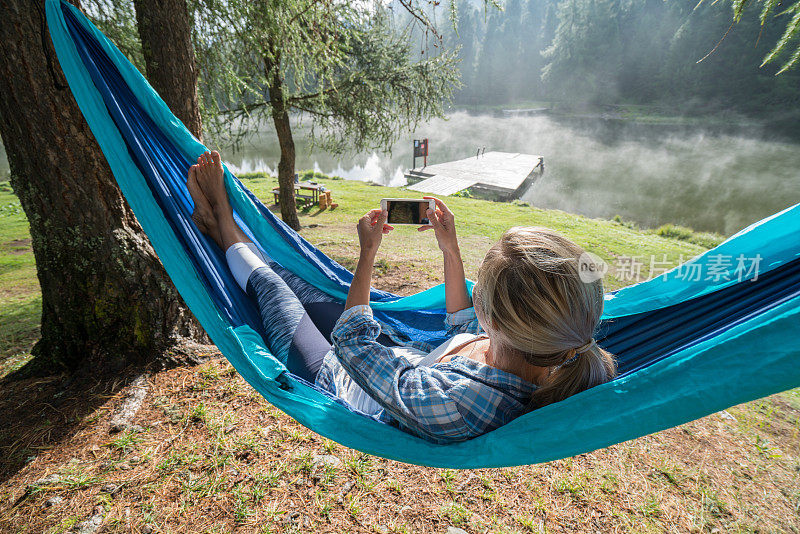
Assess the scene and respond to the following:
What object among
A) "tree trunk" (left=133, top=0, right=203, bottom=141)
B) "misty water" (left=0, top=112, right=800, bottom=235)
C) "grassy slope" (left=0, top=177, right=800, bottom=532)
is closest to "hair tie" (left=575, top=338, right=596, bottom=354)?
"grassy slope" (left=0, top=177, right=800, bottom=532)

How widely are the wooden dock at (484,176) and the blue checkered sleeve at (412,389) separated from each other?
1007 centimetres

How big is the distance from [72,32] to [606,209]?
12.6 metres

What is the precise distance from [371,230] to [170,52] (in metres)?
1.70

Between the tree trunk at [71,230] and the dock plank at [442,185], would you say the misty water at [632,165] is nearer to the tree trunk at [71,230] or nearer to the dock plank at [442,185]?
the dock plank at [442,185]

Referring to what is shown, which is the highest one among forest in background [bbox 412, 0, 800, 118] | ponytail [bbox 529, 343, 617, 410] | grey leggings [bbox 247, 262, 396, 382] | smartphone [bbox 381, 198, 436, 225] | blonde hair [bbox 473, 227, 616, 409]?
forest in background [bbox 412, 0, 800, 118]

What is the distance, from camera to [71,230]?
1460 mm

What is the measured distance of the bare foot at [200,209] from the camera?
1427mm

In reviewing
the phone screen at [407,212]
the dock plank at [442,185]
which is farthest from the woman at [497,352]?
the dock plank at [442,185]

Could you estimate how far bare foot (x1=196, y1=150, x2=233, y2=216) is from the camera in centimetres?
145

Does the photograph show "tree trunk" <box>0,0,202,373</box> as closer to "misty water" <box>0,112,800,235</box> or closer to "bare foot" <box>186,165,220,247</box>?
"bare foot" <box>186,165,220,247</box>

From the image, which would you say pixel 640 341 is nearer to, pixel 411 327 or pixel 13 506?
pixel 411 327

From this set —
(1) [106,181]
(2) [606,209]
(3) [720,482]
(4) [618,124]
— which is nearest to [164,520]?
(1) [106,181]

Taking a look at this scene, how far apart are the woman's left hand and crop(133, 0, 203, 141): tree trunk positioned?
1507mm

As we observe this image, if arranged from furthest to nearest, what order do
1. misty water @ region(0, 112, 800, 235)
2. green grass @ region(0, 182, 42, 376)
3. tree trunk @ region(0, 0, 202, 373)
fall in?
misty water @ region(0, 112, 800, 235)
green grass @ region(0, 182, 42, 376)
tree trunk @ region(0, 0, 202, 373)
